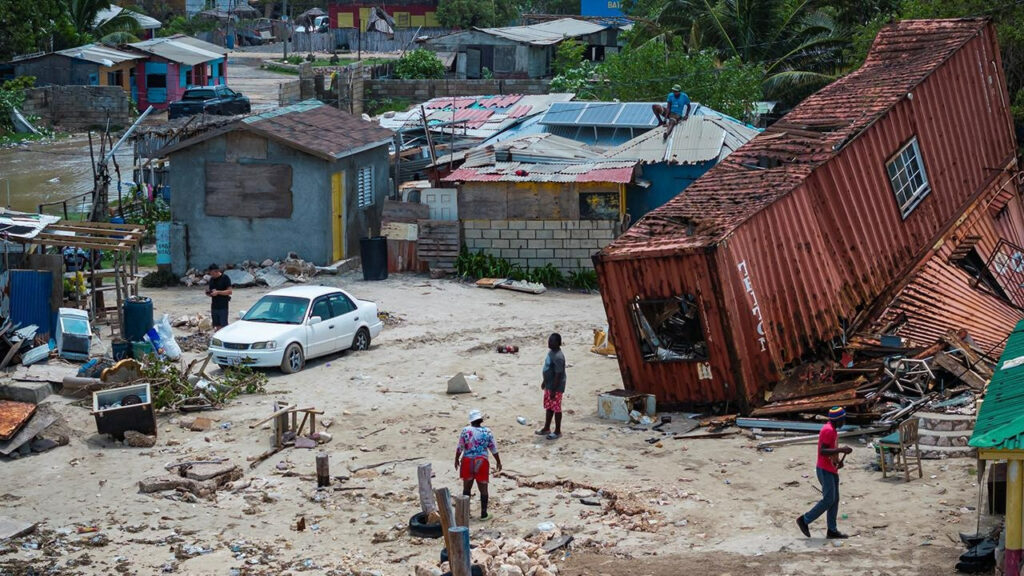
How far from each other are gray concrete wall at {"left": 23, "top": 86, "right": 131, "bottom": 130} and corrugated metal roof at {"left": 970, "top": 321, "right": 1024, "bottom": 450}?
4430cm

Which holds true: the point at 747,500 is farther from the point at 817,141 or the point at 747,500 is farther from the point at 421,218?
the point at 421,218

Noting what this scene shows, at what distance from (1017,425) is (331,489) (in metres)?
8.32

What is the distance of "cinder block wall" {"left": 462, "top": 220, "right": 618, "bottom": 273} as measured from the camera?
29.4m

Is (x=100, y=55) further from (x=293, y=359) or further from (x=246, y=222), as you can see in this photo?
(x=293, y=359)

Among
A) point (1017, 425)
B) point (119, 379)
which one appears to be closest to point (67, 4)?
point (119, 379)

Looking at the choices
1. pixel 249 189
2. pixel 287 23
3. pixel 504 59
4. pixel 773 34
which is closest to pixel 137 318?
pixel 249 189

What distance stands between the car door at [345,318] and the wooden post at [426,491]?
27.9 feet

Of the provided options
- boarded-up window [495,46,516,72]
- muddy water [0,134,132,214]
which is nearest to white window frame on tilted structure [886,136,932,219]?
muddy water [0,134,132,214]

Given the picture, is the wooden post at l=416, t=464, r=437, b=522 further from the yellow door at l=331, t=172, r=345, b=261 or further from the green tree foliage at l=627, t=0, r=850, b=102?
the green tree foliage at l=627, t=0, r=850, b=102

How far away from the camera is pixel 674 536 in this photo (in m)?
13.6

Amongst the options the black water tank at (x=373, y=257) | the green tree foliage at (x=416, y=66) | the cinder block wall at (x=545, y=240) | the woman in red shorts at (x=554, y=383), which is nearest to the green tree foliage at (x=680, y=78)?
the cinder block wall at (x=545, y=240)

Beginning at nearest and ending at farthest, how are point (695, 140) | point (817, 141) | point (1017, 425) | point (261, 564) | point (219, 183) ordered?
point (1017, 425)
point (261, 564)
point (817, 141)
point (219, 183)
point (695, 140)

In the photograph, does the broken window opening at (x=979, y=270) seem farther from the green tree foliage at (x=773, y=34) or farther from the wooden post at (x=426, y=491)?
the green tree foliage at (x=773, y=34)

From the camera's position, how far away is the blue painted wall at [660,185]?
3069cm
